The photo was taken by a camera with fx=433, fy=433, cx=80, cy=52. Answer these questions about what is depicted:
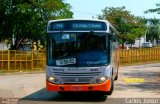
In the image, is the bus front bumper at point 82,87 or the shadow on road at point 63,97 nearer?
the bus front bumper at point 82,87

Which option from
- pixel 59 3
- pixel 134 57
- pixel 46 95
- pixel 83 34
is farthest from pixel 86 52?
pixel 134 57

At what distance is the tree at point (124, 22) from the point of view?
68.4 meters

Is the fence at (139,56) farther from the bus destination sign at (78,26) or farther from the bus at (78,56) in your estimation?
the bus at (78,56)

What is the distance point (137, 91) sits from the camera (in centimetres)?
1895

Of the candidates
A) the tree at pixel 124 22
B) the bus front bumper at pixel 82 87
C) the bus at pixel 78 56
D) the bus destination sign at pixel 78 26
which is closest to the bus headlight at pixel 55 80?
the bus at pixel 78 56

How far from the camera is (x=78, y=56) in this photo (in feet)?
50.4

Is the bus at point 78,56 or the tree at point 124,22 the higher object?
the tree at point 124,22

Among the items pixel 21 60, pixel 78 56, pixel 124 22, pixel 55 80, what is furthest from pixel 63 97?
pixel 124 22

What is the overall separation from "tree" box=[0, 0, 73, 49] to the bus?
18.9 metres

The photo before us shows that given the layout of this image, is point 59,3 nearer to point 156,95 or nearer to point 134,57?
point 134,57

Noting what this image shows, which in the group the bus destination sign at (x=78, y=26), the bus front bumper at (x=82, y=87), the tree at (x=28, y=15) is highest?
the tree at (x=28, y=15)

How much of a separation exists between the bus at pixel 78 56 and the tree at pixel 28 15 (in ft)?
61.9

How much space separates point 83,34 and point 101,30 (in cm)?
66

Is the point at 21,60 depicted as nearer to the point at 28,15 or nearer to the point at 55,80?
the point at 28,15
